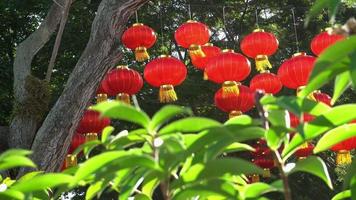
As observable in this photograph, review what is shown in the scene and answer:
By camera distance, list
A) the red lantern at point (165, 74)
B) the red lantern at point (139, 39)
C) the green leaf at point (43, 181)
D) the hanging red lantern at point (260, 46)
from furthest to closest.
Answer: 1. the red lantern at point (139, 39)
2. the hanging red lantern at point (260, 46)
3. the red lantern at point (165, 74)
4. the green leaf at point (43, 181)

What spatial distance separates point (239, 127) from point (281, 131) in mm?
47

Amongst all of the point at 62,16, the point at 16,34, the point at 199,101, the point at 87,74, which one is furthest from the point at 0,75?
the point at 87,74

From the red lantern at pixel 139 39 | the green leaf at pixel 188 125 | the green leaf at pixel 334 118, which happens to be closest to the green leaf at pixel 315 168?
the green leaf at pixel 334 118

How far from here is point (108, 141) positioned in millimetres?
635

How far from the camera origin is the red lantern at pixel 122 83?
12.1ft

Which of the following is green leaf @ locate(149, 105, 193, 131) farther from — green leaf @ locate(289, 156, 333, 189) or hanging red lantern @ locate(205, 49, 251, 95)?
hanging red lantern @ locate(205, 49, 251, 95)

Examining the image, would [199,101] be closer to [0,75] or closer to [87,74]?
[0,75]

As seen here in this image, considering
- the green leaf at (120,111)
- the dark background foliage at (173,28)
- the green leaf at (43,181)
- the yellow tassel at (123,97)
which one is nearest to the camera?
the green leaf at (120,111)

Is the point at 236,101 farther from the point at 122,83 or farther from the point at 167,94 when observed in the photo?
the point at 122,83

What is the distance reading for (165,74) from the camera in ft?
11.3

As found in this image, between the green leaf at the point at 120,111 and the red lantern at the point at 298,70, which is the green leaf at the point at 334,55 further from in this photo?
the red lantern at the point at 298,70

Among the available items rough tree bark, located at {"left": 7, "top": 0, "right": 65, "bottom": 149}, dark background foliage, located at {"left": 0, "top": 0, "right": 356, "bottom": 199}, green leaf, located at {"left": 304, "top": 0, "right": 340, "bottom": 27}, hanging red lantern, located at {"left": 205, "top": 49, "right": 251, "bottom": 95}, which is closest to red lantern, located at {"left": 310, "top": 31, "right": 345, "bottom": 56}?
hanging red lantern, located at {"left": 205, "top": 49, "right": 251, "bottom": 95}

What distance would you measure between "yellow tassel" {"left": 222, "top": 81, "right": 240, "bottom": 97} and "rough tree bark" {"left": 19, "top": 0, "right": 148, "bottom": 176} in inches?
25.1

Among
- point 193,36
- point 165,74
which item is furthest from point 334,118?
point 193,36
